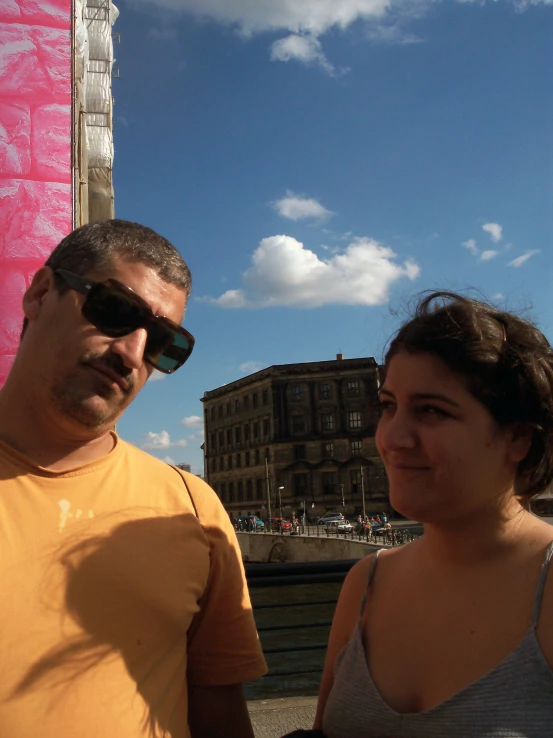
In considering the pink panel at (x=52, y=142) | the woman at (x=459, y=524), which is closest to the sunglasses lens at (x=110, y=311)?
the woman at (x=459, y=524)

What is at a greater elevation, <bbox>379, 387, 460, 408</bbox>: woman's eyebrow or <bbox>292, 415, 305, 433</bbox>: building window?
<bbox>292, 415, 305, 433</bbox>: building window

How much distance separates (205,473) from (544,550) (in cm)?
8610

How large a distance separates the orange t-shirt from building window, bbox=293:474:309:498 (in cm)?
6684

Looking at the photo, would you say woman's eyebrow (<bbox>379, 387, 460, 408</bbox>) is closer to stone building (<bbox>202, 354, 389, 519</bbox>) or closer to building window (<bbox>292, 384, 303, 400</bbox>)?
stone building (<bbox>202, 354, 389, 519</bbox>)

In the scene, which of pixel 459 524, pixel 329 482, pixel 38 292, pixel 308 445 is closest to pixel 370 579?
pixel 459 524

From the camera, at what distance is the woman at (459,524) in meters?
1.47

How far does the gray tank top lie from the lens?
1345 millimetres

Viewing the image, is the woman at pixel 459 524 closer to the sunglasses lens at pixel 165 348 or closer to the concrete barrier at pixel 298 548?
the sunglasses lens at pixel 165 348

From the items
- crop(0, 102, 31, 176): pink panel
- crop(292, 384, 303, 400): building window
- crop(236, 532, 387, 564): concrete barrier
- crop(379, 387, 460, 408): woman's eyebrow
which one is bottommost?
crop(236, 532, 387, 564): concrete barrier

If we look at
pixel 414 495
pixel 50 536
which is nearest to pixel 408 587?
pixel 414 495

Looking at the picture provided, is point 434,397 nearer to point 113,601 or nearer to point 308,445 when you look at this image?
point 113,601

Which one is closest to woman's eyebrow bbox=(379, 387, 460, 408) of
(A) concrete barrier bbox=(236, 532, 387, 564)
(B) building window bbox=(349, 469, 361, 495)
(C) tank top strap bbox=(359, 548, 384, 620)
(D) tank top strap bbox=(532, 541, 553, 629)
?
(D) tank top strap bbox=(532, 541, 553, 629)

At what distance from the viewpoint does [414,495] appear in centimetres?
158

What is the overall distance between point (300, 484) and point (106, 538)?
2656 inches
